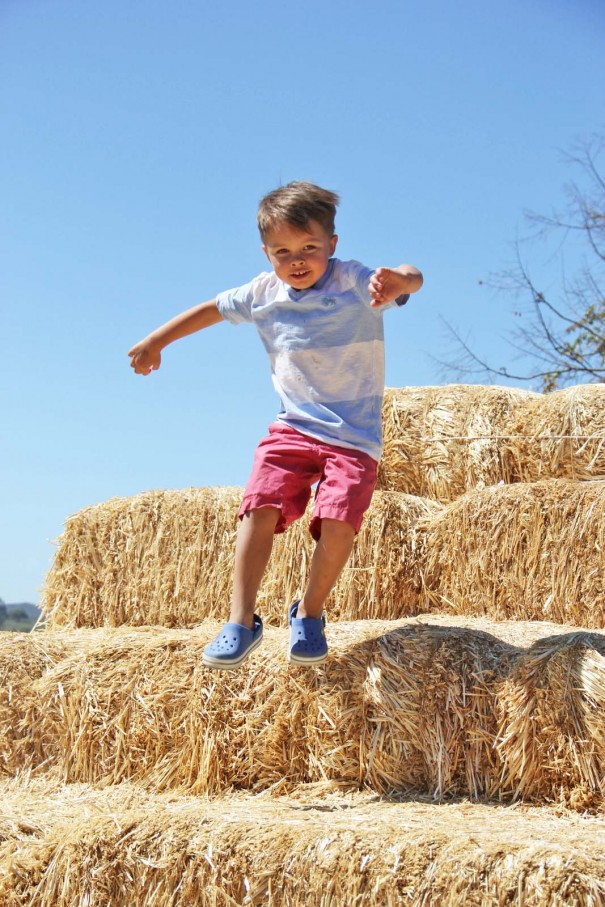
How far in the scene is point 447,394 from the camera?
4438mm

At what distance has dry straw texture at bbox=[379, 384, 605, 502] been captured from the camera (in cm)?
406

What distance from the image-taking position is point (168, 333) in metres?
3.12

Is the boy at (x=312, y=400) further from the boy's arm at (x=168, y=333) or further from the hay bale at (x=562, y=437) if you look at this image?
the hay bale at (x=562, y=437)

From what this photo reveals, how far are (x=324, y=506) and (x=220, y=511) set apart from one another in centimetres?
154

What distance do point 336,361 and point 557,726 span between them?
1169 mm

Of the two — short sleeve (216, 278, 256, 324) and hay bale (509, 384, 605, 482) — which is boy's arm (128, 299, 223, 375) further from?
hay bale (509, 384, 605, 482)

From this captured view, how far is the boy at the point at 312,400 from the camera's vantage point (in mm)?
2756

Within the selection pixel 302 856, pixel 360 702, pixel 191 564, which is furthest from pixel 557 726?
pixel 191 564

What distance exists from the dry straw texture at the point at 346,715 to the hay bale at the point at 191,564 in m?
0.65

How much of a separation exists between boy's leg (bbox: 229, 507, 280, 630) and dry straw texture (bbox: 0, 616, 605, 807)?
26 centimetres

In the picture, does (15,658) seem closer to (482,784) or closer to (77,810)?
(77,810)

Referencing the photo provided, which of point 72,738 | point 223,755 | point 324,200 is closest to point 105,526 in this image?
point 72,738

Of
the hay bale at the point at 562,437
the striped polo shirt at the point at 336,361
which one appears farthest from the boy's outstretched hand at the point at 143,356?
the hay bale at the point at 562,437

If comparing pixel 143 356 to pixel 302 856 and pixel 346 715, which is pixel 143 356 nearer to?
pixel 346 715
